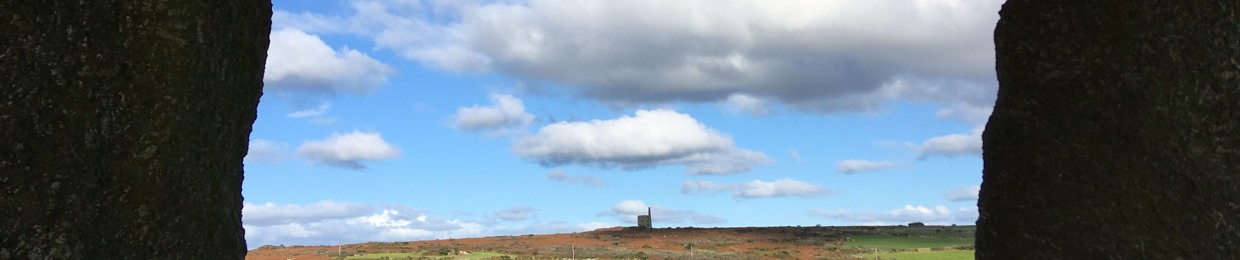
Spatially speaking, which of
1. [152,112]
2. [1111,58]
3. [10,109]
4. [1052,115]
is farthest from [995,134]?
[10,109]

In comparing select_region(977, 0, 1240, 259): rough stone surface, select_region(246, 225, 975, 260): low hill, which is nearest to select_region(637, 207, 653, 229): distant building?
select_region(246, 225, 975, 260): low hill

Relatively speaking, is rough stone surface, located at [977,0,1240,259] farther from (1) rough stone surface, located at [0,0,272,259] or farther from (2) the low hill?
(2) the low hill

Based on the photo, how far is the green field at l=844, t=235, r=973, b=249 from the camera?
1330 inches

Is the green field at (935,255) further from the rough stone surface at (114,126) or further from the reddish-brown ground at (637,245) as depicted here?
the rough stone surface at (114,126)

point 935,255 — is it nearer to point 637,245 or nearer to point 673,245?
point 673,245

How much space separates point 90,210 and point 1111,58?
5.99 metres

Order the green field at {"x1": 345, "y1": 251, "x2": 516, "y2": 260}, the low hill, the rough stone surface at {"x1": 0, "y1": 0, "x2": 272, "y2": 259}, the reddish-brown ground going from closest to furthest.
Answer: the rough stone surface at {"x1": 0, "y1": 0, "x2": 272, "y2": 259}
the green field at {"x1": 345, "y1": 251, "x2": 516, "y2": 260}
the low hill
the reddish-brown ground

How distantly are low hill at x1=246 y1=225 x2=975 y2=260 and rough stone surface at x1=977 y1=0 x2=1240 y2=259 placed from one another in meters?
23.9

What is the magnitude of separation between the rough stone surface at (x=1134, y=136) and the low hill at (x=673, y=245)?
2394cm

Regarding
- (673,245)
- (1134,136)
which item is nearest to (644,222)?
(673,245)

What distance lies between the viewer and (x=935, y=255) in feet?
96.6

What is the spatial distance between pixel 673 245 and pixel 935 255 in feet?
33.6

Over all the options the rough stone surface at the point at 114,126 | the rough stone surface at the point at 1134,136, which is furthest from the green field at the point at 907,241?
the rough stone surface at the point at 114,126

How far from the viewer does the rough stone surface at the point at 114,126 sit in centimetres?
438
